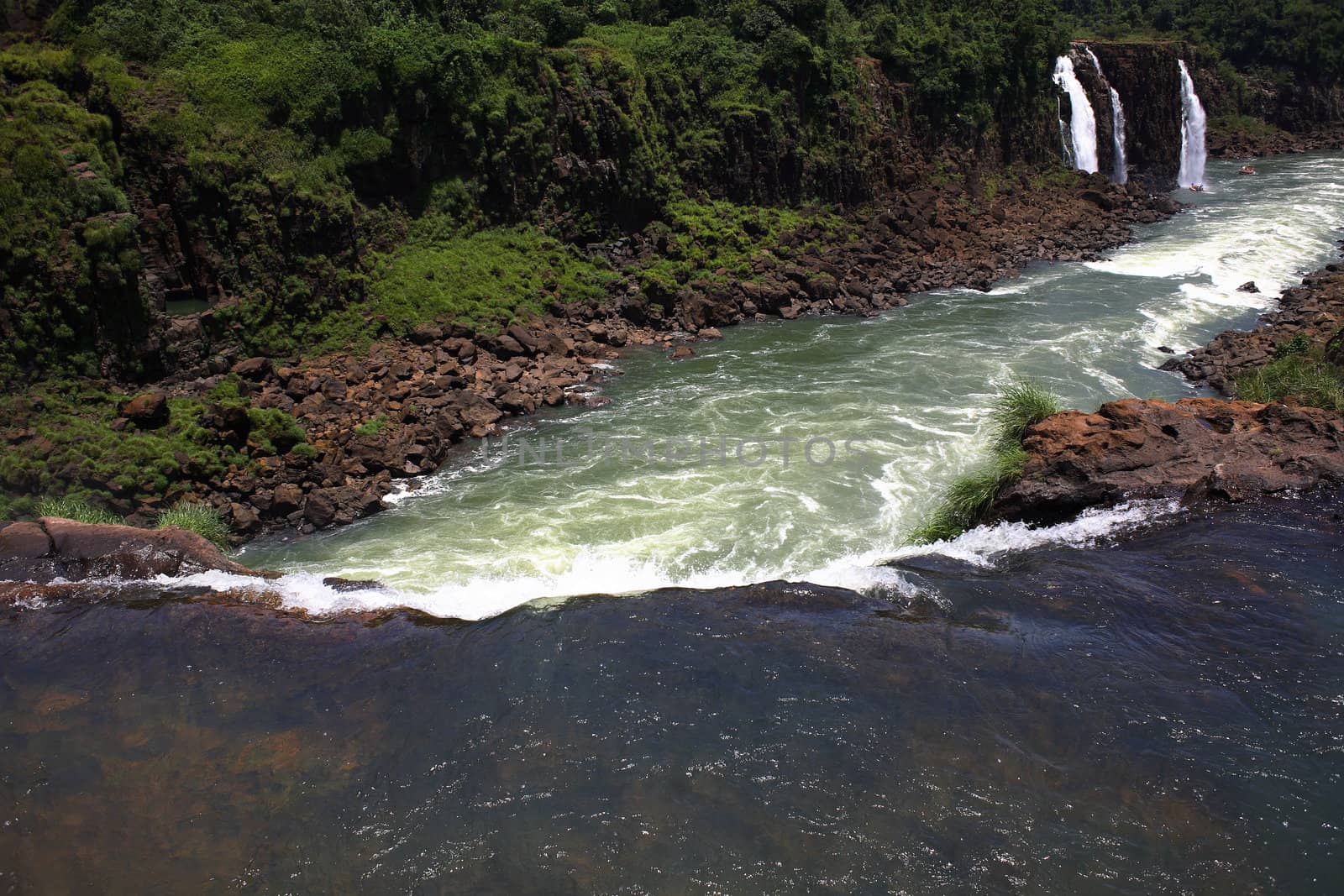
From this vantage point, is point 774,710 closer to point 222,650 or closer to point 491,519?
point 222,650

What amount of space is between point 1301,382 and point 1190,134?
5022cm

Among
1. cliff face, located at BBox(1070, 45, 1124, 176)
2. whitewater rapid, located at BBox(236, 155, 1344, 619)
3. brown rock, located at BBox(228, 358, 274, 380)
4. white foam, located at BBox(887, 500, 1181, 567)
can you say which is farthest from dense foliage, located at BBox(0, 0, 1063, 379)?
cliff face, located at BBox(1070, 45, 1124, 176)

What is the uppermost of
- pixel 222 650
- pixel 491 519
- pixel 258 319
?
pixel 258 319

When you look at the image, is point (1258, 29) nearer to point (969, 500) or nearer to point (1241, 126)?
point (1241, 126)

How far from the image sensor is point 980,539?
13133mm

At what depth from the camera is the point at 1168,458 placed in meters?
13.7

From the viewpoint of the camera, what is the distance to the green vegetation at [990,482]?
14.0m

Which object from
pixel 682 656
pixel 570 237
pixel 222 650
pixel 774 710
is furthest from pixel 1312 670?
pixel 570 237

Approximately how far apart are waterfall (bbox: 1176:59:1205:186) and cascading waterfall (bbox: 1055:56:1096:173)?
8557 mm

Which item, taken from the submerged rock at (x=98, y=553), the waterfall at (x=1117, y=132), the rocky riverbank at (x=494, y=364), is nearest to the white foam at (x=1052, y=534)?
the submerged rock at (x=98, y=553)

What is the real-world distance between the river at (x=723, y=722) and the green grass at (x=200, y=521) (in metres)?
2.87

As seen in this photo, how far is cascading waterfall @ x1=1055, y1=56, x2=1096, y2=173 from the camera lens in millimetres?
51094

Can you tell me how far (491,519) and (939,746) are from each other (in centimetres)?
1051

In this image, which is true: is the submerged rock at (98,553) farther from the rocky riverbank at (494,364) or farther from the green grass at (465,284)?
the green grass at (465,284)
